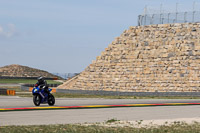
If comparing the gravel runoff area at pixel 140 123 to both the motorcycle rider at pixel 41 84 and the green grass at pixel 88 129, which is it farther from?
the motorcycle rider at pixel 41 84

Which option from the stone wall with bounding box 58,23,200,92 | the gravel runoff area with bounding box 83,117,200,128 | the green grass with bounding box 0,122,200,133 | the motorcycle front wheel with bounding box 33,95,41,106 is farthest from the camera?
the stone wall with bounding box 58,23,200,92

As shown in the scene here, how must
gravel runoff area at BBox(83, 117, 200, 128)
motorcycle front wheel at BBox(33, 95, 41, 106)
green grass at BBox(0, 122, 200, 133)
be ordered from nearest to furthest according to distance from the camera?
green grass at BBox(0, 122, 200, 133) → gravel runoff area at BBox(83, 117, 200, 128) → motorcycle front wheel at BBox(33, 95, 41, 106)

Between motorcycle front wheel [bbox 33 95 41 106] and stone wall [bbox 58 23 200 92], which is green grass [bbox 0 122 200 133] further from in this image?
stone wall [bbox 58 23 200 92]

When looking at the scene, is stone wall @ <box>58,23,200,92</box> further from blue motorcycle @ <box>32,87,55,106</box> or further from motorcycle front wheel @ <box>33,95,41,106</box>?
motorcycle front wheel @ <box>33,95,41,106</box>

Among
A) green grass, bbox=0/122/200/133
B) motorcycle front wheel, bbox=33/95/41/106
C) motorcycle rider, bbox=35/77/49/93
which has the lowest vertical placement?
motorcycle front wheel, bbox=33/95/41/106

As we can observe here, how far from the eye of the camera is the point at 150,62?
55.4 m

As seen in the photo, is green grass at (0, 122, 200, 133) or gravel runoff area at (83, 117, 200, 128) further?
gravel runoff area at (83, 117, 200, 128)

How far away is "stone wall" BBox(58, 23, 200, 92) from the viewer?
5231 cm

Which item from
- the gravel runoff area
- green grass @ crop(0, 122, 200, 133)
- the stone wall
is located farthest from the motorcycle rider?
the stone wall

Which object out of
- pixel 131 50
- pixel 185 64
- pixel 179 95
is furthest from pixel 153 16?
pixel 179 95

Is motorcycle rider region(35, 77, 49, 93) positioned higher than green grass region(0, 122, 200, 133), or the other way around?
motorcycle rider region(35, 77, 49, 93)

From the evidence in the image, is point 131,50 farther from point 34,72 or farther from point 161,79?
point 34,72

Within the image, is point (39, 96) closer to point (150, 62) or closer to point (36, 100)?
point (36, 100)

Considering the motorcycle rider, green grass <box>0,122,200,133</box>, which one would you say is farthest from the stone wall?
green grass <box>0,122,200,133</box>
